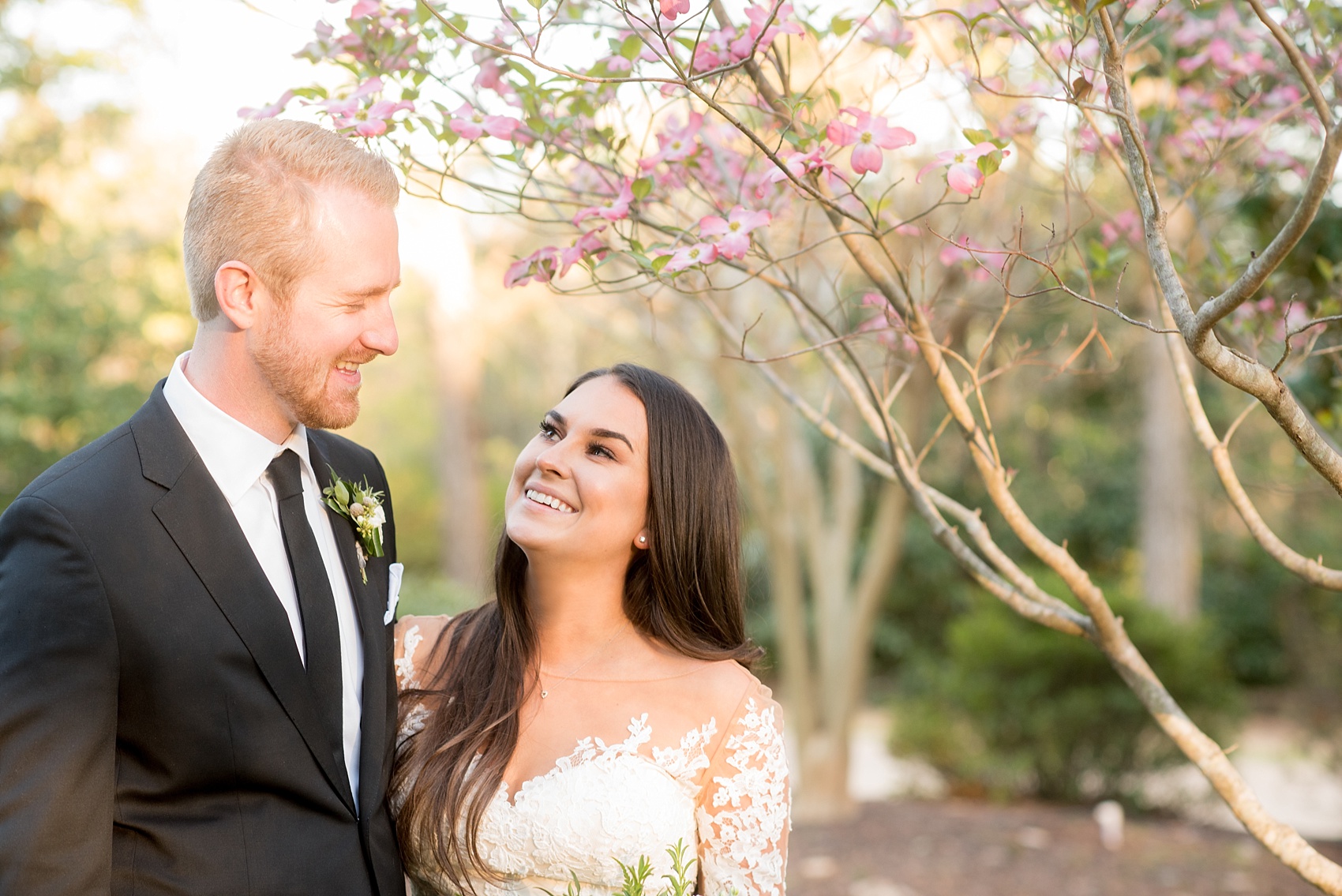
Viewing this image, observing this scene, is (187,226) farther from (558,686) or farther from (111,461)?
(558,686)

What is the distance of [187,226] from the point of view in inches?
82.9

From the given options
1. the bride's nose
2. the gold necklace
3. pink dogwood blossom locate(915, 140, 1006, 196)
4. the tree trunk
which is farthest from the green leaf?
the tree trunk

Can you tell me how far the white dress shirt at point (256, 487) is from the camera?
204 cm

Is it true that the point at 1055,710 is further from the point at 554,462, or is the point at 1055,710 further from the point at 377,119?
the point at 377,119

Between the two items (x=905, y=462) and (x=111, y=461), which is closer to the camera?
(x=111, y=461)

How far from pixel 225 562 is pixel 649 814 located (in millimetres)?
1092

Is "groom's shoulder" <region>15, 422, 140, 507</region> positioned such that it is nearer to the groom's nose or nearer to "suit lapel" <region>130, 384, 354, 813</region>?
"suit lapel" <region>130, 384, 354, 813</region>

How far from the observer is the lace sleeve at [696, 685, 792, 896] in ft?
8.39

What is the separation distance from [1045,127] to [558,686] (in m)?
2.20

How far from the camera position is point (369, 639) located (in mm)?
2250

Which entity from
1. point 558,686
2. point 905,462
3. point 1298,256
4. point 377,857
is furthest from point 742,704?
point 1298,256

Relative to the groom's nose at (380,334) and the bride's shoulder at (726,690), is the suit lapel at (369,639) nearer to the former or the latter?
the groom's nose at (380,334)

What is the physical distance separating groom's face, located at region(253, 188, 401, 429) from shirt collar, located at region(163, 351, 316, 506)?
93 millimetres

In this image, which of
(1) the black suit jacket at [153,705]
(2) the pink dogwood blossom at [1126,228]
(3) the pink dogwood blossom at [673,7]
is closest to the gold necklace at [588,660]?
(1) the black suit jacket at [153,705]
